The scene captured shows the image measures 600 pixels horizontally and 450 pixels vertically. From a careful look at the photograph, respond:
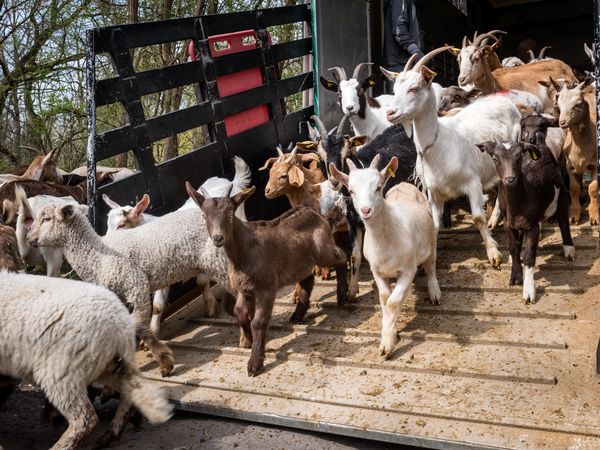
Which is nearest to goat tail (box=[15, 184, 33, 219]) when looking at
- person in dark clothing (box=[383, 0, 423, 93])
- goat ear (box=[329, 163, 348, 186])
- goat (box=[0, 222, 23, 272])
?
goat (box=[0, 222, 23, 272])

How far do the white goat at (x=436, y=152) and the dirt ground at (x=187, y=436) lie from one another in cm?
271

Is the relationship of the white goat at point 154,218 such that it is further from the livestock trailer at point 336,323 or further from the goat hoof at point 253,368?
the goat hoof at point 253,368

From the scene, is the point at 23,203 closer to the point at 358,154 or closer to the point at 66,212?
the point at 66,212

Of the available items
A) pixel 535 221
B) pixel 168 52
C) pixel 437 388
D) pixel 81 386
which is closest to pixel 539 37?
pixel 168 52

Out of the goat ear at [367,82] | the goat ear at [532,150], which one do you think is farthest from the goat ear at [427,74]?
the goat ear at [367,82]

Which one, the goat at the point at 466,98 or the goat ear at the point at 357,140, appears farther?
the goat at the point at 466,98

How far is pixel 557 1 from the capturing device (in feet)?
50.5

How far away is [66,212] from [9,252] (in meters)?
0.72

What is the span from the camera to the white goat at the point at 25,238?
639cm

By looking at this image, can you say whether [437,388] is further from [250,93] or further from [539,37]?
[539,37]

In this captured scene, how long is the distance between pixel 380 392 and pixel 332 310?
5.54ft

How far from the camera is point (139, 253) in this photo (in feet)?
19.7

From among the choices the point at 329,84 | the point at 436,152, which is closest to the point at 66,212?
the point at 436,152

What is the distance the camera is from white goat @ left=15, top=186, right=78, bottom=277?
6387 mm
